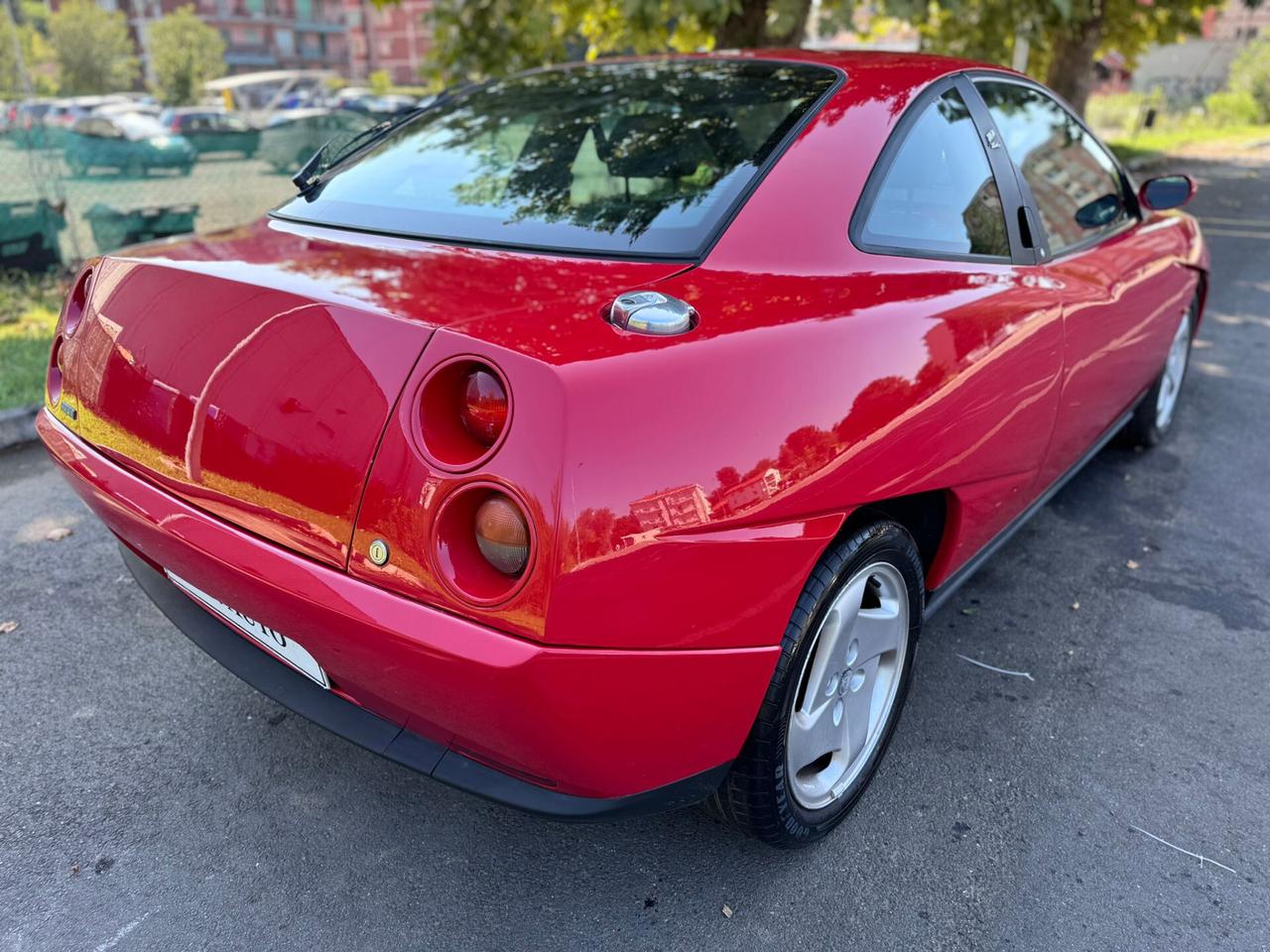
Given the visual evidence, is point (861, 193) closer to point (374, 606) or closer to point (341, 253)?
point (341, 253)

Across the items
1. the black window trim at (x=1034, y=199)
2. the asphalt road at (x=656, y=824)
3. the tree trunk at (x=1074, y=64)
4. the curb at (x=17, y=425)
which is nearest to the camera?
the asphalt road at (x=656, y=824)

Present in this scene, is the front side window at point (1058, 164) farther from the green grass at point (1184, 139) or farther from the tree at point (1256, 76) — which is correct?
the tree at point (1256, 76)

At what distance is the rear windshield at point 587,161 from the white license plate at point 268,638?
91 centimetres

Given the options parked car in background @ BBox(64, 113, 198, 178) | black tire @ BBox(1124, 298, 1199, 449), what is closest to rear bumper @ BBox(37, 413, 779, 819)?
black tire @ BBox(1124, 298, 1199, 449)

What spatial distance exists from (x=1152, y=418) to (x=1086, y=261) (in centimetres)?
170

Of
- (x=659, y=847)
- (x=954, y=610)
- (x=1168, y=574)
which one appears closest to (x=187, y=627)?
(x=659, y=847)

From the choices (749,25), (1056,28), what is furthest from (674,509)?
(1056,28)

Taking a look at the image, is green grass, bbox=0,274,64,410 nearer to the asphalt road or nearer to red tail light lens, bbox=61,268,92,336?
the asphalt road

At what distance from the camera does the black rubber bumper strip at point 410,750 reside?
156 centimetres

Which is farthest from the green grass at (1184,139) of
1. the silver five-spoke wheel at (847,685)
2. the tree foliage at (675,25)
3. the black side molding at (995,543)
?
the silver five-spoke wheel at (847,685)

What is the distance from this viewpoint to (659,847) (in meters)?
2.04

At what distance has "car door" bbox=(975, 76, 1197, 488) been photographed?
8.80ft

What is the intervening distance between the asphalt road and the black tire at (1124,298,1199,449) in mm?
1280

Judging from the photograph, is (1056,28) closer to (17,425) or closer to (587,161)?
(587,161)
